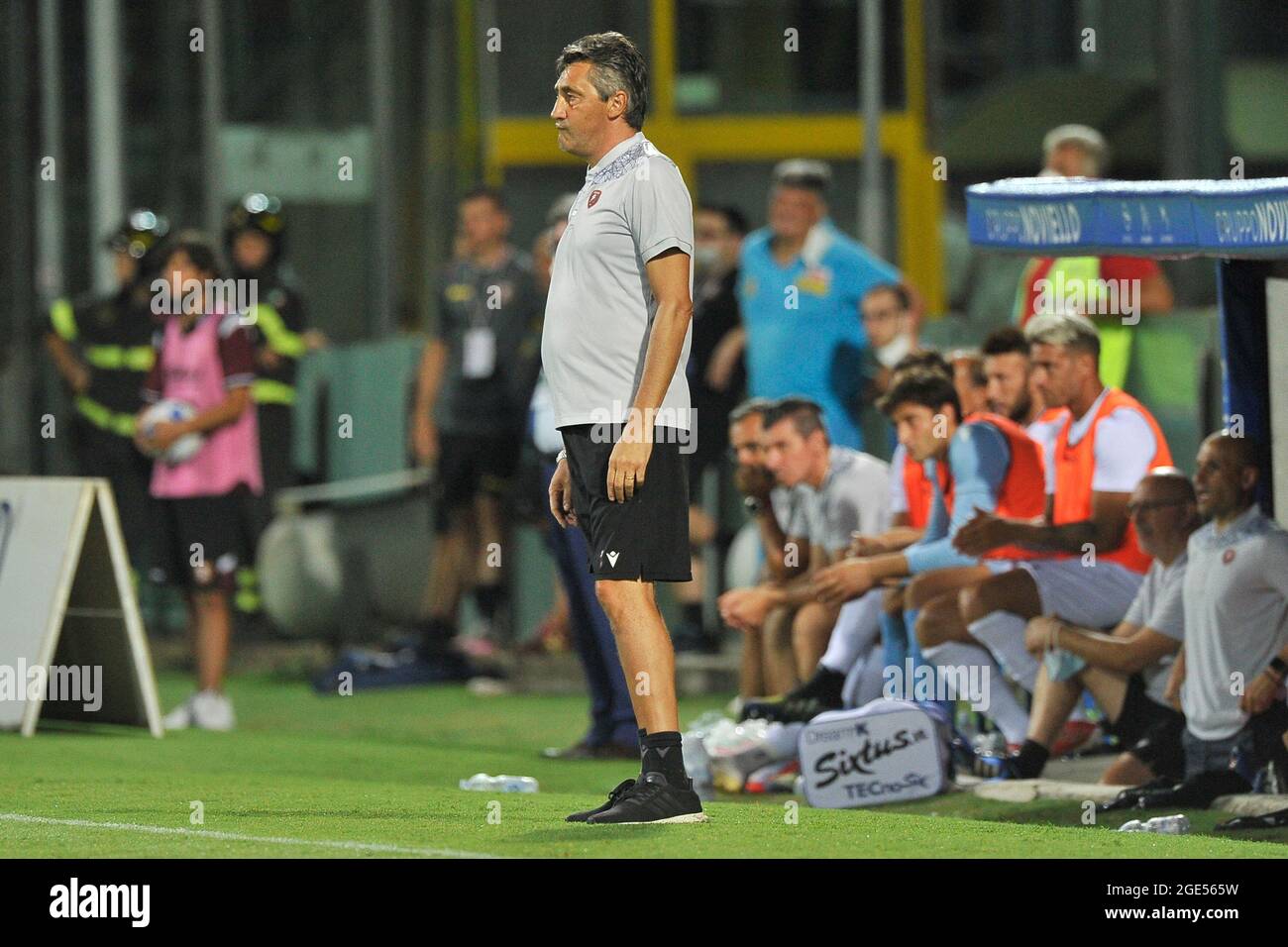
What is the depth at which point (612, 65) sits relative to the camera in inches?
285

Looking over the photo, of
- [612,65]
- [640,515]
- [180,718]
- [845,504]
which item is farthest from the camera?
[180,718]

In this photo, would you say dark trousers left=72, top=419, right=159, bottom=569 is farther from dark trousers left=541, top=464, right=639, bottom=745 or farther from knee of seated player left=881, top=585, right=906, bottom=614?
knee of seated player left=881, top=585, right=906, bottom=614

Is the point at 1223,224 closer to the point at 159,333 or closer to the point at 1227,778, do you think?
the point at 1227,778

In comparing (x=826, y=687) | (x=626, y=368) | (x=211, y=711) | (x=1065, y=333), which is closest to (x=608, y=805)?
(x=626, y=368)

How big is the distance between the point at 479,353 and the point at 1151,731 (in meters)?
5.58

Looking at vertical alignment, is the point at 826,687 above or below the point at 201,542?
below

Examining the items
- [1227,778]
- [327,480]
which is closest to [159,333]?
[327,480]

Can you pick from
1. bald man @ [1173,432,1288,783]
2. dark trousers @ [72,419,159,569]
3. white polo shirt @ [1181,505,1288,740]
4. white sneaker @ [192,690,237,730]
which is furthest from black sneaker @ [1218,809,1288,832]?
dark trousers @ [72,419,159,569]

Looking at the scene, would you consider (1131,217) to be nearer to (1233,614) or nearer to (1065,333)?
(1065,333)

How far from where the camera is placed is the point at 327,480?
1648 centimetres

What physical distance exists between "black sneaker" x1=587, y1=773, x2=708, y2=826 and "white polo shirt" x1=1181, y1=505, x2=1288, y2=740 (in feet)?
6.93

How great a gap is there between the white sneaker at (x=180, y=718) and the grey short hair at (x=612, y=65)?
5304mm

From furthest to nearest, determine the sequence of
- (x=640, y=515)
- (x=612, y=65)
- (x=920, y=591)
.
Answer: (x=920, y=591)
(x=612, y=65)
(x=640, y=515)
